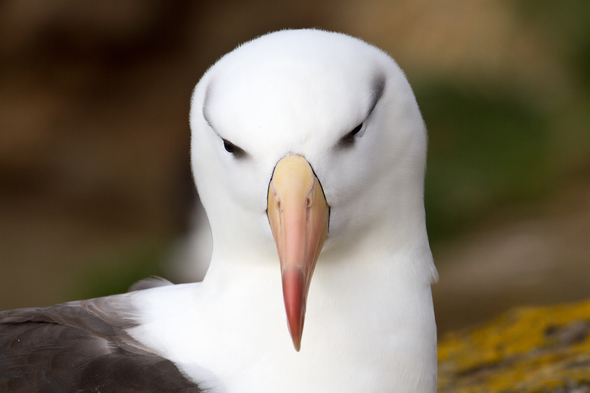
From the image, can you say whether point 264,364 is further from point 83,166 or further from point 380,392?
point 83,166

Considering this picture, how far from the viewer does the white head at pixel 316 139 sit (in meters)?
1.45

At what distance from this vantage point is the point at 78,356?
167 cm

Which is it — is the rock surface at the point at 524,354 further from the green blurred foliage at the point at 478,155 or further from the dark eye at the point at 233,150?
the green blurred foliage at the point at 478,155

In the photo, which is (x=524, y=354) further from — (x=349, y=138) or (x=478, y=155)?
(x=478, y=155)

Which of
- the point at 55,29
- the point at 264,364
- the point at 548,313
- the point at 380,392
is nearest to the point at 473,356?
the point at 548,313

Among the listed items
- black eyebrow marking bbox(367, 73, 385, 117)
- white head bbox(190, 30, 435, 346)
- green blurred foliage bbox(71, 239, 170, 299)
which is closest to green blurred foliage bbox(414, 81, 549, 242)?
green blurred foliage bbox(71, 239, 170, 299)

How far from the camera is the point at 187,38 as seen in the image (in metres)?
6.67

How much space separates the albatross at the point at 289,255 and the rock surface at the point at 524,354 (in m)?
0.53

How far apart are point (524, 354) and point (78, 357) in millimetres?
1602

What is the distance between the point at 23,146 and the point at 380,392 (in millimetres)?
5625

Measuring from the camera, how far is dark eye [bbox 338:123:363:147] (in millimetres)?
1499

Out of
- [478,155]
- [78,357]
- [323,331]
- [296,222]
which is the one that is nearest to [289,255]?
[296,222]

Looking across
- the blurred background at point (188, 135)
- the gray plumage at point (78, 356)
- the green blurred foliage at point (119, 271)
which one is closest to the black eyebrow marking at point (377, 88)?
the gray plumage at point (78, 356)

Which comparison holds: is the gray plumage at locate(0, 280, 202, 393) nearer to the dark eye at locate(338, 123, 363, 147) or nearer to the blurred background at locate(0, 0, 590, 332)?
the dark eye at locate(338, 123, 363, 147)
